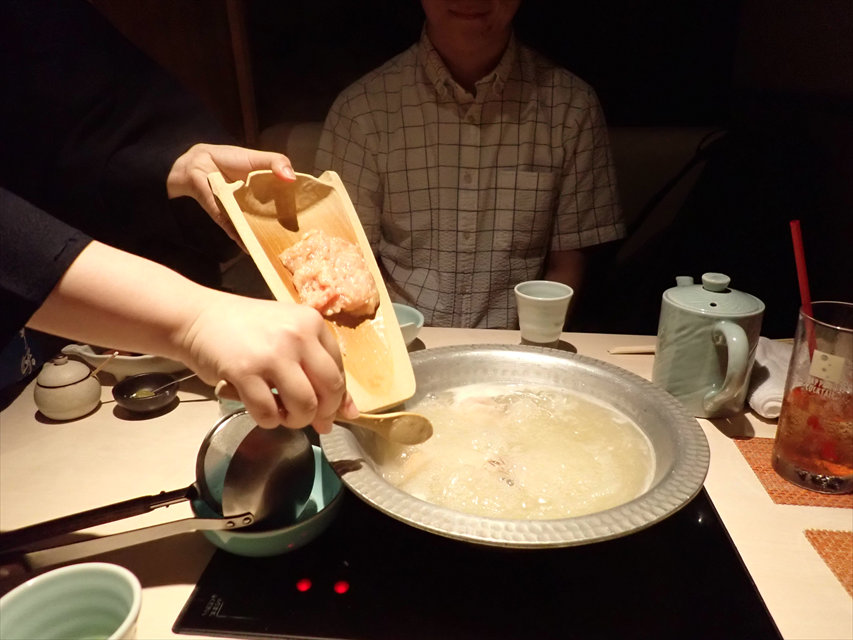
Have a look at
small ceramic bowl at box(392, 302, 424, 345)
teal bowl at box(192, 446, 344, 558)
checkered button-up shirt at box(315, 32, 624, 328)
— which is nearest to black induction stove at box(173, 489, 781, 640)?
teal bowl at box(192, 446, 344, 558)

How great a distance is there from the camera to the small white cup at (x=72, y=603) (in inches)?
24.3

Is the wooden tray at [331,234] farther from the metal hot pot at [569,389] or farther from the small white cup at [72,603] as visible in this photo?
the small white cup at [72,603]

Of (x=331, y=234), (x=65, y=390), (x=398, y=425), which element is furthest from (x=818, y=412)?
(x=65, y=390)

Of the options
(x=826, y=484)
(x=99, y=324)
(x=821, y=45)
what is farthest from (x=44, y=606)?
(x=821, y=45)

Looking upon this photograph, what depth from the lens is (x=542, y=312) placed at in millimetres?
1307

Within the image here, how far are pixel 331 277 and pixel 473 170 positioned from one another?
1309 millimetres

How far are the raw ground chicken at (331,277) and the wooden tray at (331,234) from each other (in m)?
0.02

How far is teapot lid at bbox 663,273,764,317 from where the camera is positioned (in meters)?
1.06

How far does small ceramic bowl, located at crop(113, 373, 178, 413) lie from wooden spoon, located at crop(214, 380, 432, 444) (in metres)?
0.38

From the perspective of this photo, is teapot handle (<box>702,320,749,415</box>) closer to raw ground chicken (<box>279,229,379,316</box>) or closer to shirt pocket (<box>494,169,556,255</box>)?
raw ground chicken (<box>279,229,379,316</box>)

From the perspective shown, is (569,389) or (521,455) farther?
(569,389)

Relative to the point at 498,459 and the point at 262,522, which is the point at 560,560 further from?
the point at 262,522

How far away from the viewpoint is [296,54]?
3.19m

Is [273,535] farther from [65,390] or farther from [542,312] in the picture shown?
[542,312]
